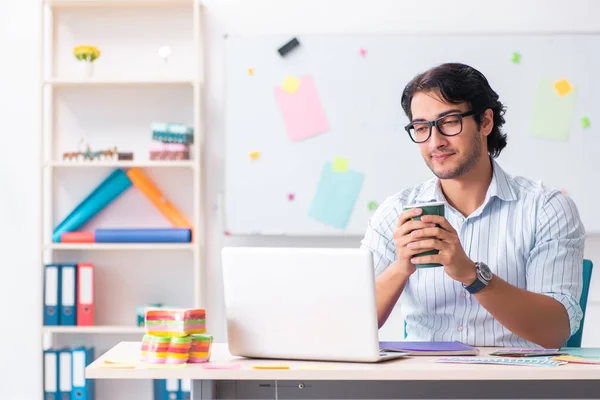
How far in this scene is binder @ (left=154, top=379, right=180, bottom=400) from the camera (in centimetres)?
357

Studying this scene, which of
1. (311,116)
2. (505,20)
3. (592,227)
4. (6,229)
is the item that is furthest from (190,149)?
(592,227)

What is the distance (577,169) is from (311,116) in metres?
1.20

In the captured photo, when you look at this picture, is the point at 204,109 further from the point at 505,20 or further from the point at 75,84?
the point at 505,20

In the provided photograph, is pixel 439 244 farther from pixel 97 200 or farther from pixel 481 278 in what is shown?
pixel 97 200

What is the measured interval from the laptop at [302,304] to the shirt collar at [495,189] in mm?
646

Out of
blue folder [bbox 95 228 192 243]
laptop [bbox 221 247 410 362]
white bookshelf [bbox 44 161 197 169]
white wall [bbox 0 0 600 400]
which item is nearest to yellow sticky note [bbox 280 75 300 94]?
white wall [bbox 0 0 600 400]

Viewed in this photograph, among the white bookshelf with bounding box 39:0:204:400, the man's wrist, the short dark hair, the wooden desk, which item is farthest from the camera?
the white bookshelf with bounding box 39:0:204:400

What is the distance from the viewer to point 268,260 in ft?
5.16

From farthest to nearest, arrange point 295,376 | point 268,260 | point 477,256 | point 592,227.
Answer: point 592,227 → point 477,256 → point 268,260 → point 295,376

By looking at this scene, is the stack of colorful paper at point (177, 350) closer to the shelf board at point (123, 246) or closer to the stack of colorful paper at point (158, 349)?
the stack of colorful paper at point (158, 349)

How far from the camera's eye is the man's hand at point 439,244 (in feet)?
5.32

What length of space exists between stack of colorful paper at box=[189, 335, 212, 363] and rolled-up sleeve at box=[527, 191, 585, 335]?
841mm

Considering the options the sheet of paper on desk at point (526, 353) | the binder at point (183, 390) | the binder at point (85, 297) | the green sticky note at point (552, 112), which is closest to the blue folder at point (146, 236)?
the binder at point (85, 297)

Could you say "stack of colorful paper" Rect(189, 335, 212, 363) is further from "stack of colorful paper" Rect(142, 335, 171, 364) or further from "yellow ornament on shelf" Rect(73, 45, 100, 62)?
"yellow ornament on shelf" Rect(73, 45, 100, 62)
